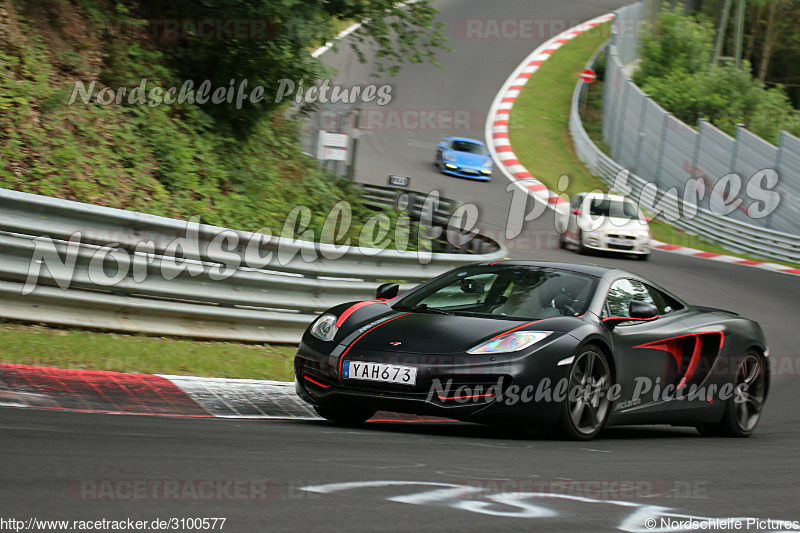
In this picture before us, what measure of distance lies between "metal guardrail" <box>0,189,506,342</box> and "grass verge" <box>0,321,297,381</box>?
4.9 inches

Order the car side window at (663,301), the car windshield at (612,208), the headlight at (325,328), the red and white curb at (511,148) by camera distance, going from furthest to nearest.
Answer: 1. the red and white curb at (511,148)
2. the car windshield at (612,208)
3. the car side window at (663,301)
4. the headlight at (325,328)

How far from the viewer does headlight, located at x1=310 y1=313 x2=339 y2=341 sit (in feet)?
21.8

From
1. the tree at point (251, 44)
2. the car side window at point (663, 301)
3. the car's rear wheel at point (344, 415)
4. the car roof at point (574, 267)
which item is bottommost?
the car's rear wheel at point (344, 415)

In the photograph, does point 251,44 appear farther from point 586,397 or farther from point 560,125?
point 560,125

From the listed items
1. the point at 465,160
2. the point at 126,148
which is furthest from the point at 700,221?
the point at 126,148

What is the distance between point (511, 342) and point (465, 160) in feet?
A: 75.3

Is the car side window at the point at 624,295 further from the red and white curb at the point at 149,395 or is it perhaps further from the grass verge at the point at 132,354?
the grass verge at the point at 132,354

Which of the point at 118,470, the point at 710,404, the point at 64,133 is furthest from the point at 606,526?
the point at 64,133

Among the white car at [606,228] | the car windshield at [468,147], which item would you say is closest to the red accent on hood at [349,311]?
the white car at [606,228]

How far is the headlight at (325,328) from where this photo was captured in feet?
21.8

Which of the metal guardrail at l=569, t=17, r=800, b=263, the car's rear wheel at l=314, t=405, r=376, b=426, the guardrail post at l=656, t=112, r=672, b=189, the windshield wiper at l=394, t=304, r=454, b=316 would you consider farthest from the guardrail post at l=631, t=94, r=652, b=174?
the car's rear wheel at l=314, t=405, r=376, b=426

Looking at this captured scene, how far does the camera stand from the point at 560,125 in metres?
37.1

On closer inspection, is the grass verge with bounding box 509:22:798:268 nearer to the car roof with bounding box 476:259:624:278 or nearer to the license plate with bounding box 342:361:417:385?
the car roof with bounding box 476:259:624:278

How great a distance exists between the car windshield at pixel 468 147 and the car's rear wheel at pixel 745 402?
2146 centimetres
